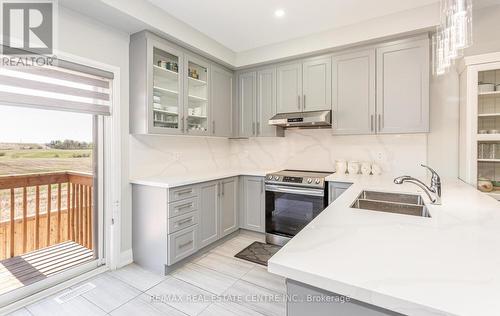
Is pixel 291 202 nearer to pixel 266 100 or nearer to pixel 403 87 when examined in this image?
pixel 266 100

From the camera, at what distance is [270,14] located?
2.56 metres

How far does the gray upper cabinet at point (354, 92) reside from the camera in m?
2.80

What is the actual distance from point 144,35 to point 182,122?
959 mm

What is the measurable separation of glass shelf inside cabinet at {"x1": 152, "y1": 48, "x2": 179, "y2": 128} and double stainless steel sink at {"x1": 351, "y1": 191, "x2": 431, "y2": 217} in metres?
2.11

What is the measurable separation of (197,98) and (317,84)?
5.13 ft

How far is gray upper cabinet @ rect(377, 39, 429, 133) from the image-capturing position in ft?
8.36

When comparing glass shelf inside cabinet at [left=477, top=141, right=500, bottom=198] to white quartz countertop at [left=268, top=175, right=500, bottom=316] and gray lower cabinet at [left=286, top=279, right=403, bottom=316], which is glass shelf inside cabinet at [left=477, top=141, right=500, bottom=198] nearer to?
white quartz countertop at [left=268, top=175, right=500, bottom=316]

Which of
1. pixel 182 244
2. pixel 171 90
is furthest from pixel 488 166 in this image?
pixel 171 90

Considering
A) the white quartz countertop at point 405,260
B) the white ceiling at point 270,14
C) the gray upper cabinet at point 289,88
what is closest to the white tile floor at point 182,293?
the white quartz countertop at point 405,260

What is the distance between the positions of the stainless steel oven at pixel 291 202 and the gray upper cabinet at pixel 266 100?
74 centimetres

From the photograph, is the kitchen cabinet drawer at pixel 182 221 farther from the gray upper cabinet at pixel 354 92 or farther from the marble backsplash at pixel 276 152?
the gray upper cabinet at pixel 354 92

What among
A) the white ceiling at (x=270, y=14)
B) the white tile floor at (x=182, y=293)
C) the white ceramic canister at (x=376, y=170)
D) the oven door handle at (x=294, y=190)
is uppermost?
the white ceiling at (x=270, y=14)

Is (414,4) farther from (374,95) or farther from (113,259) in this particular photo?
(113,259)

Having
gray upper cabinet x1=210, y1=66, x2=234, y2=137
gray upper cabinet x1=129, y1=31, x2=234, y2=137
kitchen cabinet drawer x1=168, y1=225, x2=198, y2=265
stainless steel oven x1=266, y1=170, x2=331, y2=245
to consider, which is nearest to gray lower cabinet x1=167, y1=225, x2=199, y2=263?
kitchen cabinet drawer x1=168, y1=225, x2=198, y2=265
